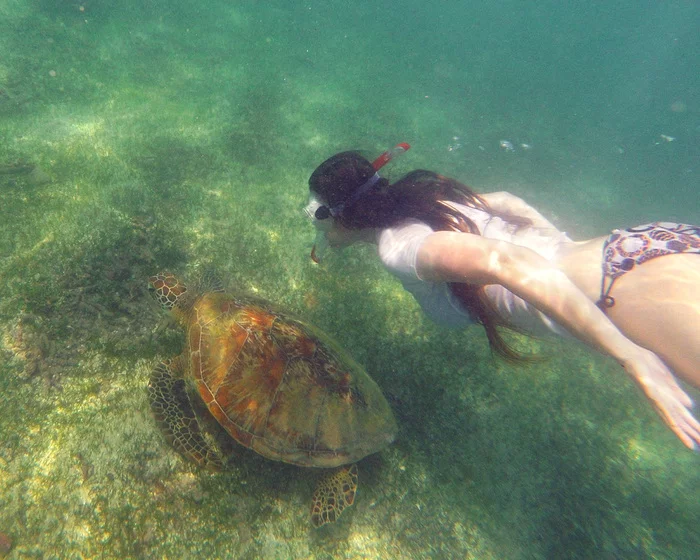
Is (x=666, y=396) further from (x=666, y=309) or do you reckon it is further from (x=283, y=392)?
(x=283, y=392)

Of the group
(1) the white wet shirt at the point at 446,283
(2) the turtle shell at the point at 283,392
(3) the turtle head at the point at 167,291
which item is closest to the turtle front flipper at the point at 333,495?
(2) the turtle shell at the point at 283,392

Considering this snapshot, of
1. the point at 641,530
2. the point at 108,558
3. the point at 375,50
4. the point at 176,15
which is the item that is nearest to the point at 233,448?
the point at 108,558

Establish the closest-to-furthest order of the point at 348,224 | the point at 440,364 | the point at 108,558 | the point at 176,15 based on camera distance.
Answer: the point at 108,558, the point at 348,224, the point at 440,364, the point at 176,15

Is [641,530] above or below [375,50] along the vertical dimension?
below

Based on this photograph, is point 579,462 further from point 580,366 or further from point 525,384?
point 580,366

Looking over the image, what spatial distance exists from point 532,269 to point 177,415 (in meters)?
2.81

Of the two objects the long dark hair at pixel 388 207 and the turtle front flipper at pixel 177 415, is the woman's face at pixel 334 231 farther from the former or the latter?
the turtle front flipper at pixel 177 415

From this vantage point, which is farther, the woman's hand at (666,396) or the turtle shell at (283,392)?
the turtle shell at (283,392)

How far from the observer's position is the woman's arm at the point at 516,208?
8.75 feet

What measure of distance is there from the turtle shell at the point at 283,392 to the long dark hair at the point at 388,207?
1.09 meters

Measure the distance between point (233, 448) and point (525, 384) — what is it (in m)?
3.06

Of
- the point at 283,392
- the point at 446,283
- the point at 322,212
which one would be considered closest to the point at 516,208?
the point at 446,283

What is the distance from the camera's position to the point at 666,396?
1314mm

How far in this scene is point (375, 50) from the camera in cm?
1367
